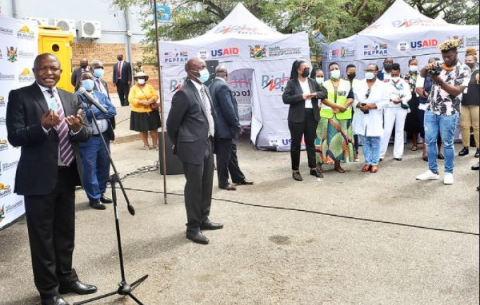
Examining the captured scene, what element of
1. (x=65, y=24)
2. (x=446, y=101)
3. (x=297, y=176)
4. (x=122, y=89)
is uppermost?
(x=65, y=24)

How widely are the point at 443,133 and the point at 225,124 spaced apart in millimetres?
3108

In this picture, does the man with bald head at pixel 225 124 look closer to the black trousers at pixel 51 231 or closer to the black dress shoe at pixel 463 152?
the black trousers at pixel 51 231

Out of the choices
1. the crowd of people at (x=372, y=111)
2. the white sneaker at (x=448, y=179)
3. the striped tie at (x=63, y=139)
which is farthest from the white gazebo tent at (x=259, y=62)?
the striped tie at (x=63, y=139)

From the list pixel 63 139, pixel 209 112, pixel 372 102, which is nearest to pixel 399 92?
pixel 372 102

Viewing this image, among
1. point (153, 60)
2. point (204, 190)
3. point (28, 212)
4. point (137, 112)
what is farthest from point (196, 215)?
point (153, 60)

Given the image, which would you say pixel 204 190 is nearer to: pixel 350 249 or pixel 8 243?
pixel 350 249

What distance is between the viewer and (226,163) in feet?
22.4

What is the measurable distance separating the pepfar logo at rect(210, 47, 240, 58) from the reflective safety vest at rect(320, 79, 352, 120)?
305cm

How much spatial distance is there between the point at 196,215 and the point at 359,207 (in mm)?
2230

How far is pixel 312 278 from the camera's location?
3.81m

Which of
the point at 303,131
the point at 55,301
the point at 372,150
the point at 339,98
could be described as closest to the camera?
the point at 55,301

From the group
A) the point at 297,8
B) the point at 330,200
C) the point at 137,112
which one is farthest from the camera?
the point at 297,8

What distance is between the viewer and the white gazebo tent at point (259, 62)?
9.83 metres

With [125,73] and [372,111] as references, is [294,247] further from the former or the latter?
[125,73]
